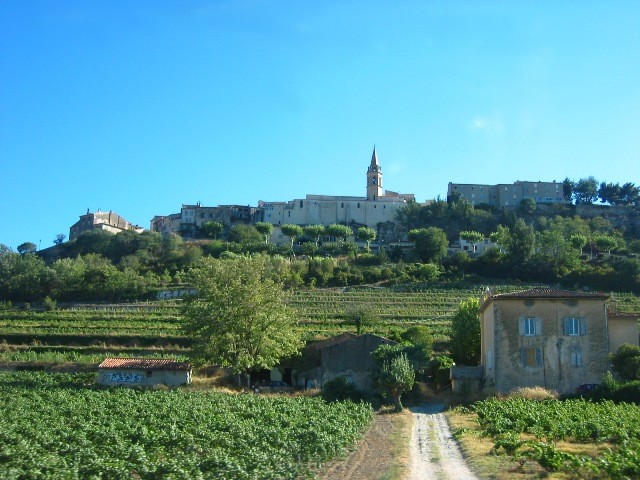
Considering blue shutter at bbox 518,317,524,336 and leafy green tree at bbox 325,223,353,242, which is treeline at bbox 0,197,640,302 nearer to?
leafy green tree at bbox 325,223,353,242

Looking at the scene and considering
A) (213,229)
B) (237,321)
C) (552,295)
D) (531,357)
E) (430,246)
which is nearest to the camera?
(531,357)

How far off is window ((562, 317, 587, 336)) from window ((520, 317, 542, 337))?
1.27 metres

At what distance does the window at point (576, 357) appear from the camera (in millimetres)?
37656

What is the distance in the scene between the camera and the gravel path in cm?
1850

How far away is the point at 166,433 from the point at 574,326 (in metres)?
23.9

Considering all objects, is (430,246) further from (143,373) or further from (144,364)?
(143,373)

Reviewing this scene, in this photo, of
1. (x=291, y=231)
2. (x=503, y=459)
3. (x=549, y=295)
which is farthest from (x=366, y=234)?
(x=503, y=459)

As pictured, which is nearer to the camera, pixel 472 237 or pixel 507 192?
pixel 472 237

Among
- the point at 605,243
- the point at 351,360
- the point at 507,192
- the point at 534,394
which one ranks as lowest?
the point at 534,394

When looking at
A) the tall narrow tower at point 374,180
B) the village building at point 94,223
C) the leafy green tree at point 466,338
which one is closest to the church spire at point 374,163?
the tall narrow tower at point 374,180

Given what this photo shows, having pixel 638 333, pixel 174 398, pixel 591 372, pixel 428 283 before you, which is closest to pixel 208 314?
pixel 174 398

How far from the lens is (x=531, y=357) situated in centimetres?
3791

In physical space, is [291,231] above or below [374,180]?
below

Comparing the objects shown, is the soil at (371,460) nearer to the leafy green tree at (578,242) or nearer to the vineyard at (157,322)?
the vineyard at (157,322)
